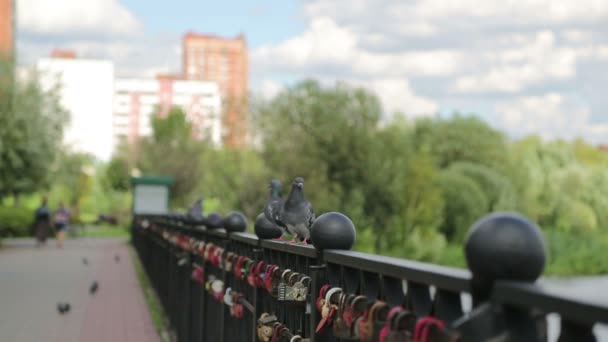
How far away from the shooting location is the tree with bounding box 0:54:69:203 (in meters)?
36.8

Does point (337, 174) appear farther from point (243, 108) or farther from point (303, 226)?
point (303, 226)

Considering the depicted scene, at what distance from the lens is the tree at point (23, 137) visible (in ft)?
121

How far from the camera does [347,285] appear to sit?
13.2 feet

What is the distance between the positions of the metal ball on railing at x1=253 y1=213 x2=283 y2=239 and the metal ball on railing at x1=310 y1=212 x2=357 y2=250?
1.74 meters

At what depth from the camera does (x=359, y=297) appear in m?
3.54

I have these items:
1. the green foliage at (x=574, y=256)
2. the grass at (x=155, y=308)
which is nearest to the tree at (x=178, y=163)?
the green foliage at (x=574, y=256)

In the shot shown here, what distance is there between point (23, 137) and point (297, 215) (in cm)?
3325

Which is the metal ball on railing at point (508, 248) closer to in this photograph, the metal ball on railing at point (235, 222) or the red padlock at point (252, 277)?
the red padlock at point (252, 277)

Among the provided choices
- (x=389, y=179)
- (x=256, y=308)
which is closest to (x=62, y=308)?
(x=256, y=308)

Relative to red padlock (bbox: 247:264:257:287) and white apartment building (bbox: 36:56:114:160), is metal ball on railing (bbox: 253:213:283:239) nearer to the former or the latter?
red padlock (bbox: 247:264:257:287)

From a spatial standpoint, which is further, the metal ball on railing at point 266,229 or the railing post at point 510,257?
the metal ball on railing at point 266,229

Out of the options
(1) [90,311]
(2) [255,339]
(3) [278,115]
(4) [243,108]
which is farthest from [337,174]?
(2) [255,339]

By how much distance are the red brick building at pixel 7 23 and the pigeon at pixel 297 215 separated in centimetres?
5399

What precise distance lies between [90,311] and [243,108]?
55.1 meters
